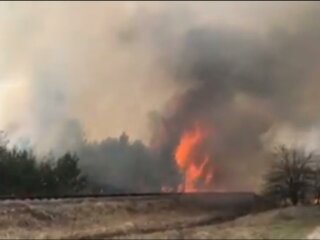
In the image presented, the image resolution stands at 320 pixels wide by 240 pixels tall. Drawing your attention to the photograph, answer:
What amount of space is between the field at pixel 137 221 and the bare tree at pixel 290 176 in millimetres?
8528

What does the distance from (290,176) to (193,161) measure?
7.89m

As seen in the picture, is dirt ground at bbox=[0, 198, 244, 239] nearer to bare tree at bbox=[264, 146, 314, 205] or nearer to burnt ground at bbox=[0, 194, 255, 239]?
burnt ground at bbox=[0, 194, 255, 239]

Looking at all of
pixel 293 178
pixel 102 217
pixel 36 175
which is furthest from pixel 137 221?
pixel 293 178

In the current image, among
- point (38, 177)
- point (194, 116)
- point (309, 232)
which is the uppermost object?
point (194, 116)

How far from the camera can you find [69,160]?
52.1 meters

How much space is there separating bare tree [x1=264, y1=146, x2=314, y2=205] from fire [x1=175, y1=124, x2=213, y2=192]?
4.98 metres

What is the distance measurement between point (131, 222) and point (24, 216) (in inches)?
226

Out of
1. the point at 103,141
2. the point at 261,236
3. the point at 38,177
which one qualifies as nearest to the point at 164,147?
the point at 103,141

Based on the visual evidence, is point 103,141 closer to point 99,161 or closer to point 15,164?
point 99,161

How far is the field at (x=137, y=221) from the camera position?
27.3 m

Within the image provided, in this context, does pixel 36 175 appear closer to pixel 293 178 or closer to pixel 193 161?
pixel 193 161

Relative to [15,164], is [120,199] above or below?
below

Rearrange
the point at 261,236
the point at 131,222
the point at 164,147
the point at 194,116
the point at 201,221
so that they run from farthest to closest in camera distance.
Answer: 1. the point at 164,147
2. the point at 194,116
3. the point at 201,221
4. the point at 131,222
5. the point at 261,236

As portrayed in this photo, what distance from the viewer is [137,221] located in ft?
110
